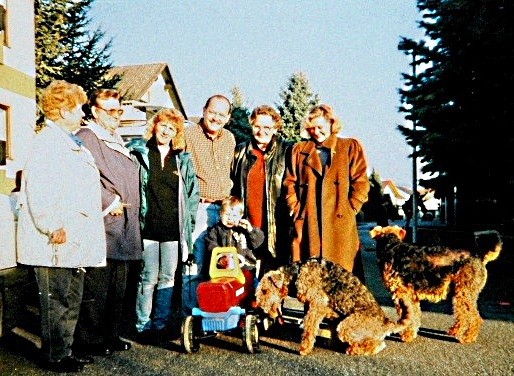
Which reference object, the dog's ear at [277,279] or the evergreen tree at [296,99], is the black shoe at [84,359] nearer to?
the dog's ear at [277,279]

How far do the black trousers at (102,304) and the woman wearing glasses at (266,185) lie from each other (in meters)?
1.48

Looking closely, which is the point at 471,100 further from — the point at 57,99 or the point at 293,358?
the point at 57,99

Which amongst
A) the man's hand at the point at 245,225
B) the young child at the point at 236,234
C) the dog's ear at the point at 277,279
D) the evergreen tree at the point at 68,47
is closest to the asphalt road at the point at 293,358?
the dog's ear at the point at 277,279

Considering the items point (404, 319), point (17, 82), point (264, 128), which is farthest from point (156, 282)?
point (17, 82)

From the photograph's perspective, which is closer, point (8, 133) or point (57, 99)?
point (57, 99)

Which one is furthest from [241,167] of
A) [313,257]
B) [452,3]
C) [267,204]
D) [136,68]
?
[136,68]

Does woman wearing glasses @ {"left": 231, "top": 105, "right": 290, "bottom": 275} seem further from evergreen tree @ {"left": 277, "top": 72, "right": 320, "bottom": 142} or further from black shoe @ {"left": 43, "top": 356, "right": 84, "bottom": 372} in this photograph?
evergreen tree @ {"left": 277, "top": 72, "right": 320, "bottom": 142}

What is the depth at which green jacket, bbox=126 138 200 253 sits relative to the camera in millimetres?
5238

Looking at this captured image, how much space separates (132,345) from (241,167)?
7.01 feet

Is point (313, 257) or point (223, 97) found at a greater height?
point (223, 97)

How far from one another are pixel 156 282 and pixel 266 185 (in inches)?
59.6

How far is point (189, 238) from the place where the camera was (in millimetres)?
5418

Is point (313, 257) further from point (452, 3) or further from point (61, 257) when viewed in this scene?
point (452, 3)

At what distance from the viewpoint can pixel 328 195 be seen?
5.37 m
